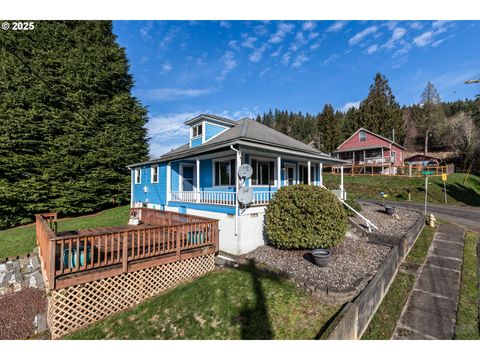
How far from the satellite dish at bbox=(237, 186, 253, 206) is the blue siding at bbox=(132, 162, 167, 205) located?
24.5ft

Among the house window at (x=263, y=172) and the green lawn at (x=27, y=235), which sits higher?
the house window at (x=263, y=172)

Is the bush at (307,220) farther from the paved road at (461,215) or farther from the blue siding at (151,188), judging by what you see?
the paved road at (461,215)

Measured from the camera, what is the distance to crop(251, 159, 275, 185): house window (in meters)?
11.4

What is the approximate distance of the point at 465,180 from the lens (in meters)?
23.5

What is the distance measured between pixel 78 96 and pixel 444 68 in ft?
78.0

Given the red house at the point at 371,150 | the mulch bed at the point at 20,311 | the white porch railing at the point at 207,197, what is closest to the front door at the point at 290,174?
the white porch railing at the point at 207,197

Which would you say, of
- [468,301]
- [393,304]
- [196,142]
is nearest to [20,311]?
[393,304]

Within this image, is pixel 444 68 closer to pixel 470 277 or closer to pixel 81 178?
pixel 470 277

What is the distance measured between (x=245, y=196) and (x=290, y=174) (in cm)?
701

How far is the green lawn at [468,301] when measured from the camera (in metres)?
4.28

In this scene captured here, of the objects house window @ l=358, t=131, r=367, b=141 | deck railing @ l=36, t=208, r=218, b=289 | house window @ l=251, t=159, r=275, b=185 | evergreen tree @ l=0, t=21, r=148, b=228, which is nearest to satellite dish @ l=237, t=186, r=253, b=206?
deck railing @ l=36, t=208, r=218, b=289

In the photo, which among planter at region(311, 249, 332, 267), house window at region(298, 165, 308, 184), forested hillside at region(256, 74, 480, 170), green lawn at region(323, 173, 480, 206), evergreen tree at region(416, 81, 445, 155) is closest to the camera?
planter at region(311, 249, 332, 267)

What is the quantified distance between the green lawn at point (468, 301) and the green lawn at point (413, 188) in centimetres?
1472

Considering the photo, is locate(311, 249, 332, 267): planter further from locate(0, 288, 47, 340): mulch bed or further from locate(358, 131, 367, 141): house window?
locate(358, 131, 367, 141): house window
